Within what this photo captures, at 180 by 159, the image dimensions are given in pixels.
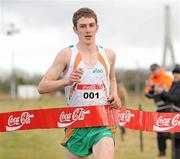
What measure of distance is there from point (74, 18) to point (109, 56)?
0.51 metres

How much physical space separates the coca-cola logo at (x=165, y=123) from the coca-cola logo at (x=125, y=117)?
1.35 ft

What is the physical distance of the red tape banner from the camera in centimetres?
566

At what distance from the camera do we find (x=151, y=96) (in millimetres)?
11188

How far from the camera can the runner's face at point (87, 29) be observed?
554cm

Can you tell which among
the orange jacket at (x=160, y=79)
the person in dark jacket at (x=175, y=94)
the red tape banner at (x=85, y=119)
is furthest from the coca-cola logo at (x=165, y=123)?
the orange jacket at (x=160, y=79)

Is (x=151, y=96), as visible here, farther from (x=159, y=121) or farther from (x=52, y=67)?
(x=52, y=67)

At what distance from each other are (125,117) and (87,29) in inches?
71.1

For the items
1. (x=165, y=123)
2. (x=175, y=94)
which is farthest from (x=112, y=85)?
(x=175, y=94)

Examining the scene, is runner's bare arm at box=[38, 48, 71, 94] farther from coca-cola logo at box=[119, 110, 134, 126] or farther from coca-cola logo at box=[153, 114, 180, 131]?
coca-cola logo at box=[153, 114, 180, 131]

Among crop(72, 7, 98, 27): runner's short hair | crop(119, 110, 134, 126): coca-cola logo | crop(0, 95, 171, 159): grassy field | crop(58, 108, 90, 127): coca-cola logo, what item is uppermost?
crop(72, 7, 98, 27): runner's short hair

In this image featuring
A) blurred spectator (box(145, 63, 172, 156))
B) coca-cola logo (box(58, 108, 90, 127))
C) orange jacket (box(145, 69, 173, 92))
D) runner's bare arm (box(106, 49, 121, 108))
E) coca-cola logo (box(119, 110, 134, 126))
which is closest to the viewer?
runner's bare arm (box(106, 49, 121, 108))

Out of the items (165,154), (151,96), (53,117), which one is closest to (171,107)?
(151,96)

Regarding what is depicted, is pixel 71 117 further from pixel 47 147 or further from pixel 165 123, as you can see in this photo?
pixel 47 147

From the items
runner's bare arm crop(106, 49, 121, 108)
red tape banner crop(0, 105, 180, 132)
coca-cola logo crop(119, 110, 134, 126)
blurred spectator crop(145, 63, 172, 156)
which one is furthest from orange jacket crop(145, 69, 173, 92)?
runner's bare arm crop(106, 49, 121, 108)
